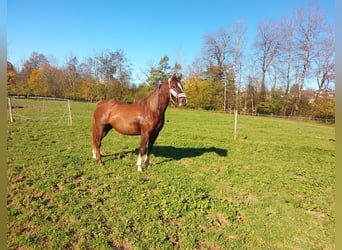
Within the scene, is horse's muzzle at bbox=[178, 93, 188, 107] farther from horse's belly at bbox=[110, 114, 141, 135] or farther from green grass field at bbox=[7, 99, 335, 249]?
green grass field at bbox=[7, 99, 335, 249]

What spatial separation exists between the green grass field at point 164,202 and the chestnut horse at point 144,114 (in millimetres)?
858

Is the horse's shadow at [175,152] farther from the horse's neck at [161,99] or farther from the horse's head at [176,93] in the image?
the horse's head at [176,93]

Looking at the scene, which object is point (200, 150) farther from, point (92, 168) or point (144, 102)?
point (92, 168)

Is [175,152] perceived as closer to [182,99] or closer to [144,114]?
[144,114]

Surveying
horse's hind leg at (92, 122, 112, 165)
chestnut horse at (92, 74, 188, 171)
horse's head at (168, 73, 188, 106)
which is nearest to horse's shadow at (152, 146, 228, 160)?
chestnut horse at (92, 74, 188, 171)

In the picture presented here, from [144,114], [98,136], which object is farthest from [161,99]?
[98,136]

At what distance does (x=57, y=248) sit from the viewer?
7.84 ft

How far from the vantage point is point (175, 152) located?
6.89 m

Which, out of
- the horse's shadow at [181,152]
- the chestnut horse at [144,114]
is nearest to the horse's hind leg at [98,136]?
the chestnut horse at [144,114]

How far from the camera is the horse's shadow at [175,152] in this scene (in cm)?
617

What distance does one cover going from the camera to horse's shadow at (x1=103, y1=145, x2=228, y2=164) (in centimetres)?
617

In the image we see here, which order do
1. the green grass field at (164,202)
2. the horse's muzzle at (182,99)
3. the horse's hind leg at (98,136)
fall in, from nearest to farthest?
the green grass field at (164,202) < the horse's muzzle at (182,99) < the horse's hind leg at (98,136)

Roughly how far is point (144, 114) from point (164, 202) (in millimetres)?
2091

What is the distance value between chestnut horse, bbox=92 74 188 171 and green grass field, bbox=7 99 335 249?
2.82 feet
